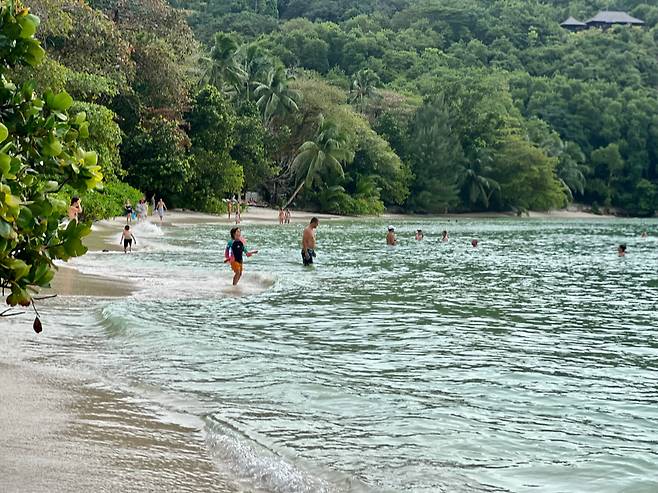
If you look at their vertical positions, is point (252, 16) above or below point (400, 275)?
above

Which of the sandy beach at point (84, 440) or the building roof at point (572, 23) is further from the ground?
the building roof at point (572, 23)

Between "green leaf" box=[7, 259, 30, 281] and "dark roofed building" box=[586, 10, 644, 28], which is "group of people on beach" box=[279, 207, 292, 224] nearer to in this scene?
"green leaf" box=[7, 259, 30, 281]

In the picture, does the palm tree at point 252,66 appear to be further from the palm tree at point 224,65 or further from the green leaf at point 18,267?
the green leaf at point 18,267

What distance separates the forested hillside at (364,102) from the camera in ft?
159

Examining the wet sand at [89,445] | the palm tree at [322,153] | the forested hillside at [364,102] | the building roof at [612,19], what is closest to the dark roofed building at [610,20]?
the building roof at [612,19]

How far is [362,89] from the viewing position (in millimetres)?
83125

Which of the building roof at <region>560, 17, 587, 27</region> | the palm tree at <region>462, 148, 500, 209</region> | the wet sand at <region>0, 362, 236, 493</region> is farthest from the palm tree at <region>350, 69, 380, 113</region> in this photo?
the wet sand at <region>0, 362, 236, 493</region>

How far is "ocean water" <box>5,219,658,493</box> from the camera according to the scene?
6801 mm

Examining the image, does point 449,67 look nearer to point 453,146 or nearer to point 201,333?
point 453,146

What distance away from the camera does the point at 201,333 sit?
41.5 feet

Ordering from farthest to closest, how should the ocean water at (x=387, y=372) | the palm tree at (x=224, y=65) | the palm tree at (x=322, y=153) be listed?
1. the palm tree at (x=322, y=153)
2. the palm tree at (x=224, y=65)
3. the ocean water at (x=387, y=372)

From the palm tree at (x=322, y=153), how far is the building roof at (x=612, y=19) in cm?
9580

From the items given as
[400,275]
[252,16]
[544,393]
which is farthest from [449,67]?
[544,393]

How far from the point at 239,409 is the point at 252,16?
110 metres
